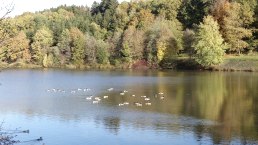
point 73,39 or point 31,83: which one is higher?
point 73,39

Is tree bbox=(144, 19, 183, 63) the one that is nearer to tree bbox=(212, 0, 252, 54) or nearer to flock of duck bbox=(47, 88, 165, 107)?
tree bbox=(212, 0, 252, 54)

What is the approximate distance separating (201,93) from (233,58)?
30.5 metres

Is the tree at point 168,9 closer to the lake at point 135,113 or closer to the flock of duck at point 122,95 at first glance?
the lake at point 135,113

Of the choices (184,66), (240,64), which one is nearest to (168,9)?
(184,66)

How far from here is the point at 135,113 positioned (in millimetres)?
26703

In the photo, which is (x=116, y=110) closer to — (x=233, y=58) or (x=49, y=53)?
(x=233, y=58)

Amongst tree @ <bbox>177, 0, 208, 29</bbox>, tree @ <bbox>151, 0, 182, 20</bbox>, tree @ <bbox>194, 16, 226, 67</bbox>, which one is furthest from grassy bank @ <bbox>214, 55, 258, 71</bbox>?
tree @ <bbox>151, 0, 182, 20</bbox>

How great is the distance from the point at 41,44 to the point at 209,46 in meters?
35.3

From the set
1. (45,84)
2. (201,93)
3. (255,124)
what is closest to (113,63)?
(45,84)

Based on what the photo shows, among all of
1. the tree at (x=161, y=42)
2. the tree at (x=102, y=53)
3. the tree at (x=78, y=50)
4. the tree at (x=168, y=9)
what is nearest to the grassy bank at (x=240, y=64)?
the tree at (x=161, y=42)

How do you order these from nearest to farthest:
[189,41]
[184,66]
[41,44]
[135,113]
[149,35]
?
[135,113] → [184,66] → [189,41] → [149,35] → [41,44]

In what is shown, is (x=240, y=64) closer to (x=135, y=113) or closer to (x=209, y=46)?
(x=209, y=46)

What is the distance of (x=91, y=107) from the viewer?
96.0 feet

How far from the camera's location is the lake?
20022 millimetres
